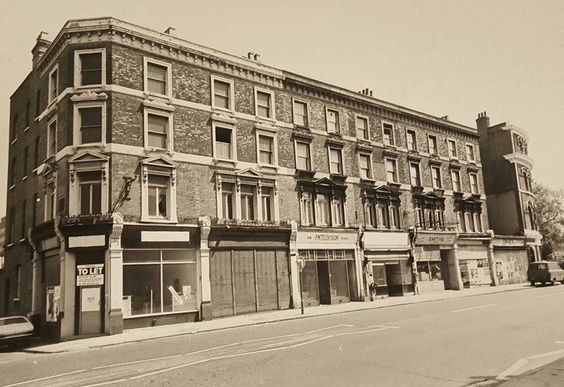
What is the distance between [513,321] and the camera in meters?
14.6

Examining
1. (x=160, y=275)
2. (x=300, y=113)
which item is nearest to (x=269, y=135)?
(x=300, y=113)

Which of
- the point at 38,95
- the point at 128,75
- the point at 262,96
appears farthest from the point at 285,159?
the point at 38,95

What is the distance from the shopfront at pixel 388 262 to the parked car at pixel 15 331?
19.5 meters

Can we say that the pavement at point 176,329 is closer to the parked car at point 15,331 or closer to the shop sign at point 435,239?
the parked car at point 15,331

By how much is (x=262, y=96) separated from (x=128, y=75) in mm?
8210

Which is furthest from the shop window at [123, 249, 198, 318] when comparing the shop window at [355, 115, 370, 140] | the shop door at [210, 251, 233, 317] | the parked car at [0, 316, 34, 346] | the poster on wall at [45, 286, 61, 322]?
the shop window at [355, 115, 370, 140]

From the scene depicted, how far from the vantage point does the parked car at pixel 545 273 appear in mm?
34656

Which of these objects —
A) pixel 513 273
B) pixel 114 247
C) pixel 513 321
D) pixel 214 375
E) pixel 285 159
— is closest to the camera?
pixel 214 375

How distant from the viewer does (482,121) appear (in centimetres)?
4616

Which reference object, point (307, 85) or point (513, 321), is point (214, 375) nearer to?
point (513, 321)

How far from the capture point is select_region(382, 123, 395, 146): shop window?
33003mm

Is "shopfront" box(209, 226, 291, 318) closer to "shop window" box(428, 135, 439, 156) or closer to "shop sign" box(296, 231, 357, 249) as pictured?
"shop sign" box(296, 231, 357, 249)

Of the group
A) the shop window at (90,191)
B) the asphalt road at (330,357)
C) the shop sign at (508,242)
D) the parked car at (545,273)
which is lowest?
the asphalt road at (330,357)

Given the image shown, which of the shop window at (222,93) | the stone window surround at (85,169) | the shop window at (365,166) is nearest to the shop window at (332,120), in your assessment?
the shop window at (365,166)
